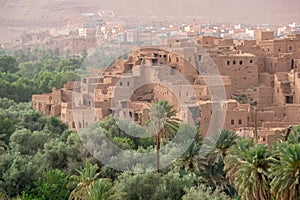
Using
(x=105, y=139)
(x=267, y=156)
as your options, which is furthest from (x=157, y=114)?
(x=267, y=156)

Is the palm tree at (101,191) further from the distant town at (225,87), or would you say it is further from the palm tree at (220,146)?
the distant town at (225,87)

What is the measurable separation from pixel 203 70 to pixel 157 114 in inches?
352

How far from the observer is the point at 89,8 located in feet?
472

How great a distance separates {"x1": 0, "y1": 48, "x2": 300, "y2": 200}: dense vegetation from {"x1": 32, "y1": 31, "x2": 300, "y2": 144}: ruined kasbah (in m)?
1.48

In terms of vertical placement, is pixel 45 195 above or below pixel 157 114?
below

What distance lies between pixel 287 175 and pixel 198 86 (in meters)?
12.6

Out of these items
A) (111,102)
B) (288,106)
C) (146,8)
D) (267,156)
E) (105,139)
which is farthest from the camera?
(146,8)

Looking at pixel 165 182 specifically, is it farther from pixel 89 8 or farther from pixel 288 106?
pixel 89 8

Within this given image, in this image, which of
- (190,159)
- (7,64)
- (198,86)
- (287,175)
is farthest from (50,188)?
(7,64)

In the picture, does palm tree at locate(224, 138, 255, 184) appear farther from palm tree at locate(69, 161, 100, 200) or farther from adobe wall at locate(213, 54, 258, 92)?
adobe wall at locate(213, 54, 258, 92)

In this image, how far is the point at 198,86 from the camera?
28.0 metres

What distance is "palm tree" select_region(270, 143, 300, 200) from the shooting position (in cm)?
1568

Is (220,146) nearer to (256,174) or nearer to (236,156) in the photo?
(236,156)

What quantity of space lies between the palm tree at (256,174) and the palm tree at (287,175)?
452 mm
